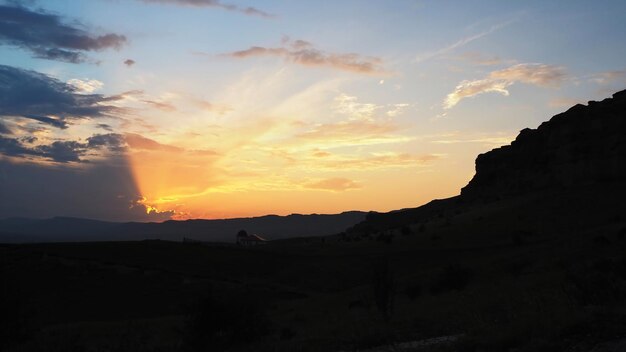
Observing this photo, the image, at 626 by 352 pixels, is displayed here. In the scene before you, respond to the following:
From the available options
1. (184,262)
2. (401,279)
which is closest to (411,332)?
(401,279)

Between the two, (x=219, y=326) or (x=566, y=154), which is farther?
(x=566, y=154)

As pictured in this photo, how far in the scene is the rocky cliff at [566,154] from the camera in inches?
2702

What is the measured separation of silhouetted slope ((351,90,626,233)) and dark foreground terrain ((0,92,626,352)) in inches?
11.2

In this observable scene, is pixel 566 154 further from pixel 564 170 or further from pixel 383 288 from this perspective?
pixel 383 288

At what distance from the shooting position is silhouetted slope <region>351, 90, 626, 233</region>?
59947mm

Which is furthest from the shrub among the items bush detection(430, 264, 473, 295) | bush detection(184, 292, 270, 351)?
bush detection(430, 264, 473, 295)

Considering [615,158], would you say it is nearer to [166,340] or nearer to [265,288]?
[265,288]

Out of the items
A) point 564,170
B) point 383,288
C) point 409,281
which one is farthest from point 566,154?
point 383,288

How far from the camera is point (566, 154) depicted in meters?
75.5

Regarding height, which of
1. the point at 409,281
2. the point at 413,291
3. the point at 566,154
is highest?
the point at 566,154

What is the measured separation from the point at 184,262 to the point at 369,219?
87641 mm

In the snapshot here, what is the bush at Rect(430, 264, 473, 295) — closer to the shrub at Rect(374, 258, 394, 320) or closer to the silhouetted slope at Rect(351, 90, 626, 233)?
the shrub at Rect(374, 258, 394, 320)

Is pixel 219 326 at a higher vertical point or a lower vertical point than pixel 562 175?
lower

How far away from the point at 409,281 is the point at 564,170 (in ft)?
164
